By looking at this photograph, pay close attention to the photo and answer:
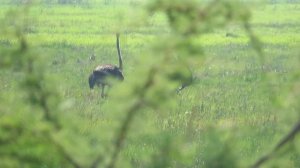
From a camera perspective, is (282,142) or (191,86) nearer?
(282,142)

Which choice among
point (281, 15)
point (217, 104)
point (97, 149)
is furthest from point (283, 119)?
point (281, 15)

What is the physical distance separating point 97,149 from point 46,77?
18 centimetres

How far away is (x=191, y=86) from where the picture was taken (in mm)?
11031

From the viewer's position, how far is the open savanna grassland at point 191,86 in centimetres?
127

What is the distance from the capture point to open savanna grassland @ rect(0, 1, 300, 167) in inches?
50.2

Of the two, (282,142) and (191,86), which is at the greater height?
(282,142)

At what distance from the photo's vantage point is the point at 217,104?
385 inches

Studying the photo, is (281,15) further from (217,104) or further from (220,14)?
(220,14)

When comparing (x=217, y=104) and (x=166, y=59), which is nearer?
(x=166, y=59)

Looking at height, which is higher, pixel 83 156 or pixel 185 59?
pixel 185 59

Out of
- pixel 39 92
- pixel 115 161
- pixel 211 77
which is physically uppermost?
pixel 39 92

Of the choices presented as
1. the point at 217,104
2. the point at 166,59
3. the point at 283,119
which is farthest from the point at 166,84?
the point at 217,104

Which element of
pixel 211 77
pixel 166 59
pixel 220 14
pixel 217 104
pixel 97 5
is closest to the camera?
pixel 166 59

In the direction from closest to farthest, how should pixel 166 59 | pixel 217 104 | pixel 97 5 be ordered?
pixel 166 59
pixel 217 104
pixel 97 5
